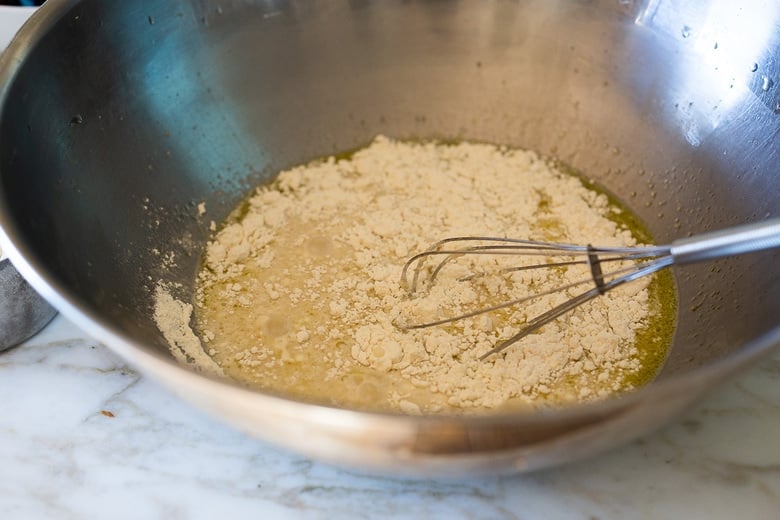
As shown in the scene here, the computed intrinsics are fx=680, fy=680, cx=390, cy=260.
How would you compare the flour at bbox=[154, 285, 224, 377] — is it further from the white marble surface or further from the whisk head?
the whisk head

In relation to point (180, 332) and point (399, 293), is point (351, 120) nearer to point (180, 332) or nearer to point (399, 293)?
point (399, 293)

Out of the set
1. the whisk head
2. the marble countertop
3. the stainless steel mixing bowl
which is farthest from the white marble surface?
the whisk head

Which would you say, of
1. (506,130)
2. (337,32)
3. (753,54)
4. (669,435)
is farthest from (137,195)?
(753,54)

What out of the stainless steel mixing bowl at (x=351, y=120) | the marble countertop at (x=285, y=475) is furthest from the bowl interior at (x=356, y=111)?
the marble countertop at (x=285, y=475)

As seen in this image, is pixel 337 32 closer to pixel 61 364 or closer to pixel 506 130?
pixel 506 130

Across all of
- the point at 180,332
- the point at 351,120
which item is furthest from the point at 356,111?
the point at 180,332

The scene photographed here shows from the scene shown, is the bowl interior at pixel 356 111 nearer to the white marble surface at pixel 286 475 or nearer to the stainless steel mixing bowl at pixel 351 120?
the stainless steel mixing bowl at pixel 351 120

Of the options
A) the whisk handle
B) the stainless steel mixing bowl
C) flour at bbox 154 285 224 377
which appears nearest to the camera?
the whisk handle
